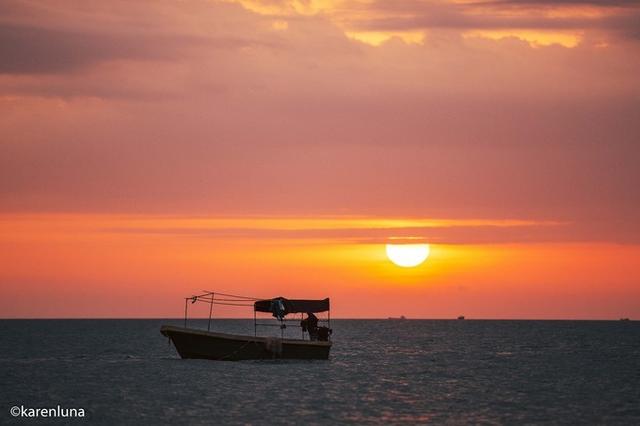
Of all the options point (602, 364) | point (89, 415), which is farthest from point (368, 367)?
point (89, 415)

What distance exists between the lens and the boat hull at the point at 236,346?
73625 mm

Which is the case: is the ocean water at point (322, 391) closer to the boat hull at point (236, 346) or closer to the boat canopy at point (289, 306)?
the boat hull at point (236, 346)

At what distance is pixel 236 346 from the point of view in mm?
74750

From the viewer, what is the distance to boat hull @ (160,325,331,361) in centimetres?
7362

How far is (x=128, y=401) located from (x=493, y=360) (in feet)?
172

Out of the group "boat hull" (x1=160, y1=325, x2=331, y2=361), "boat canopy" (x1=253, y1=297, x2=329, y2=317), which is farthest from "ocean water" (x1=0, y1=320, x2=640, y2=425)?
"boat canopy" (x1=253, y1=297, x2=329, y2=317)

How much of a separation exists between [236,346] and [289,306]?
5.05m

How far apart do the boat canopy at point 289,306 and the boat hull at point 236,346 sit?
7.22 ft

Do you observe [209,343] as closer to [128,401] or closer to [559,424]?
[128,401]

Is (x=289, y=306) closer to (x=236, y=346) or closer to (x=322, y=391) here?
(x=236, y=346)

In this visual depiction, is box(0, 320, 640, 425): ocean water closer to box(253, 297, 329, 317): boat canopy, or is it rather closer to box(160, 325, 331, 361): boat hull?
box(160, 325, 331, 361): boat hull

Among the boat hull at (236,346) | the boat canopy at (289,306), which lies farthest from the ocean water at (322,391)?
the boat canopy at (289,306)

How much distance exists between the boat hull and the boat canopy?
220cm

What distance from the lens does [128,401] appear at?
5619 centimetres
